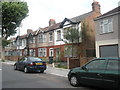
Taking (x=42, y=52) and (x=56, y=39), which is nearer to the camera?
(x=56, y=39)

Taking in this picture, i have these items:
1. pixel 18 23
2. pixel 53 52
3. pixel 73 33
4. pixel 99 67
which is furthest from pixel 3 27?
pixel 99 67

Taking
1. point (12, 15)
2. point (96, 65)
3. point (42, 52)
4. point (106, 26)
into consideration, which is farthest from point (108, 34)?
point (12, 15)

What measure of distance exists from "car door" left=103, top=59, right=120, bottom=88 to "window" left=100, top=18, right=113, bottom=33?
12.4m

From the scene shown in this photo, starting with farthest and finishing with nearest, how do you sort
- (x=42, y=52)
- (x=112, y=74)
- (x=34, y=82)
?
(x=42, y=52)
(x=34, y=82)
(x=112, y=74)

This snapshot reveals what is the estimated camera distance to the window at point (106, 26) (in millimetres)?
18594

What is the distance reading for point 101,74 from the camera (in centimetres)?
693

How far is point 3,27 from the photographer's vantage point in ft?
107

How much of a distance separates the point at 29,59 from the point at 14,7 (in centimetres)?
1730

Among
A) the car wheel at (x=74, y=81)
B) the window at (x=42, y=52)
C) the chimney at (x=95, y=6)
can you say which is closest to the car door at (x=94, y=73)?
the car wheel at (x=74, y=81)

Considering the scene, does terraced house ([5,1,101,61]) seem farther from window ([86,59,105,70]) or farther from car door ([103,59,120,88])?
car door ([103,59,120,88])

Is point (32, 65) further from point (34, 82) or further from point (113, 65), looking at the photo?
point (113, 65)

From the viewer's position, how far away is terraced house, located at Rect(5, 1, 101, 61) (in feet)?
78.0

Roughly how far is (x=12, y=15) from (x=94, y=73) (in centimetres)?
2523

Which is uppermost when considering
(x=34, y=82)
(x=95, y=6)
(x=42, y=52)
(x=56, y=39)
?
(x=95, y=6)
